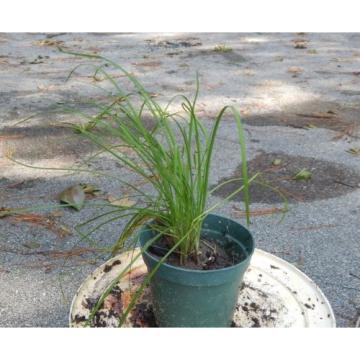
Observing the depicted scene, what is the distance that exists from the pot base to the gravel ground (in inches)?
7.3

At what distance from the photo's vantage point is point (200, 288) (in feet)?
3.34

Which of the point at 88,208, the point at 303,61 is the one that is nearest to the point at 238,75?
the point at 303,61

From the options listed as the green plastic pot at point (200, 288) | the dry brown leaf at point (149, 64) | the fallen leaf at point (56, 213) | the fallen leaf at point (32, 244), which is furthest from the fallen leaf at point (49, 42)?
the green plastic pot at point (200, 288)

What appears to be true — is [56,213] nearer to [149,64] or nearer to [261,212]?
[261,212]

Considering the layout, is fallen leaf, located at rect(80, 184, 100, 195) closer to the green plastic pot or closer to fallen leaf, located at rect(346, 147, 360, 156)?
the green plastic pot

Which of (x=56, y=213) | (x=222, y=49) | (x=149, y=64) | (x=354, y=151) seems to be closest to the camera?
(x=56, y=213)

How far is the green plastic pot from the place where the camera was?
3.29ft

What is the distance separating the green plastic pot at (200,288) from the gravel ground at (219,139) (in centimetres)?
40

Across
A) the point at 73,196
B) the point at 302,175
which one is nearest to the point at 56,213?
the point at 73,196

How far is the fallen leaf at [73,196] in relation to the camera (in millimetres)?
1902

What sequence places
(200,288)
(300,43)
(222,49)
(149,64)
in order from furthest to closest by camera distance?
(300,43) < (222,49) < (149,64) < (200,288)

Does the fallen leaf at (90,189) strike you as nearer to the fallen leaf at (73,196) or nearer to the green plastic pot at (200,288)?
the fallen leaf at (73,196)

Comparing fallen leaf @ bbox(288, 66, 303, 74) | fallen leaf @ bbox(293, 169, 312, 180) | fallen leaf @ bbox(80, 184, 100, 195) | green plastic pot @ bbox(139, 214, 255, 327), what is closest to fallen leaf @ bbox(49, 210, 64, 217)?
fallen leaf @ bbox(80, 184, 100, 195)

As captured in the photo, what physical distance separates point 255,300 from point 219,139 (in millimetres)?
1396
